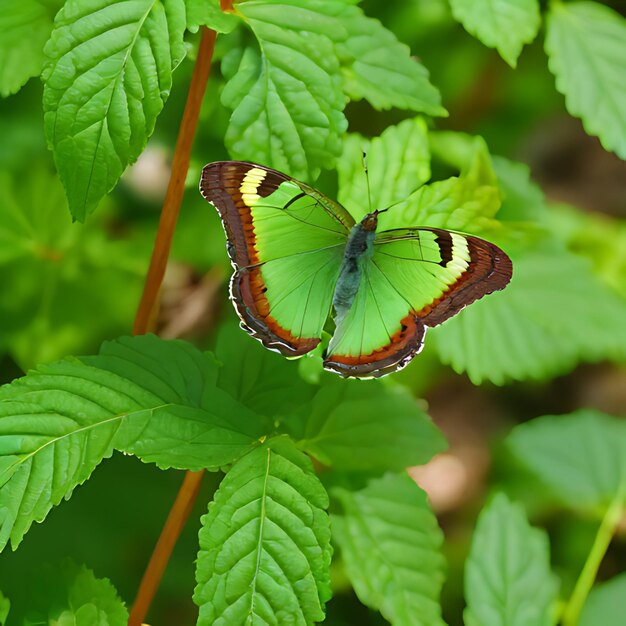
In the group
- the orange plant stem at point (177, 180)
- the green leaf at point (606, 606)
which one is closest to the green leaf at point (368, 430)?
the orange plant stem at point (177, 180)

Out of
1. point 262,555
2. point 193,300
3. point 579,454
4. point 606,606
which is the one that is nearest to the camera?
point 262,555

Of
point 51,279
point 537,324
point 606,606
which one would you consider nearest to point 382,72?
point 537,324

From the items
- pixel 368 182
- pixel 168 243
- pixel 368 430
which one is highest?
pixel 368 182

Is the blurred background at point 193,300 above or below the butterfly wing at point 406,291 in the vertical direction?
below

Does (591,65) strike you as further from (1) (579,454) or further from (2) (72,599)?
(2) (72,599)

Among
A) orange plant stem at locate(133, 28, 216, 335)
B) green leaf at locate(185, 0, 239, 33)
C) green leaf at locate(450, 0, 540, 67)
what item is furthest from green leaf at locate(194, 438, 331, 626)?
green leaf at locate(450, 0, 540, 67)

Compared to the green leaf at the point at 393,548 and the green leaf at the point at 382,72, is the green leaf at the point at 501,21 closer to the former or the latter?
the green leaf at the point at 382,72

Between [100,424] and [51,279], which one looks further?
[51,279]

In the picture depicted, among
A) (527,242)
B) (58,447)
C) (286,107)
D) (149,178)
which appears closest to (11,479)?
(58,447)
